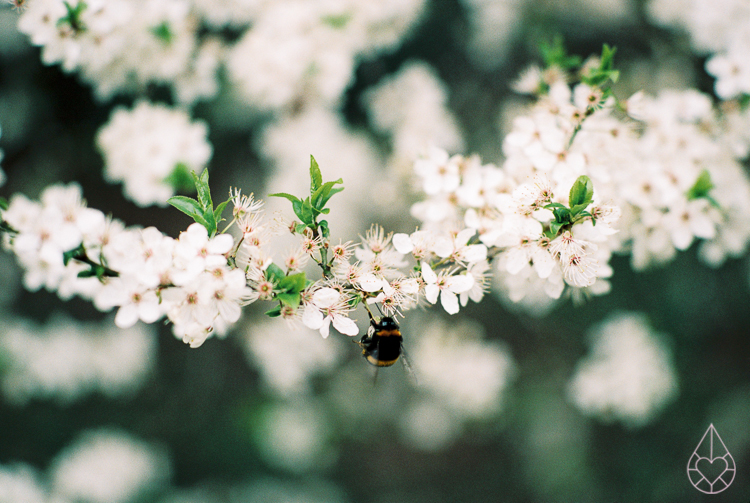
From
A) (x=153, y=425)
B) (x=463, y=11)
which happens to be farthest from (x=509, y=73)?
(x=153, y=425)

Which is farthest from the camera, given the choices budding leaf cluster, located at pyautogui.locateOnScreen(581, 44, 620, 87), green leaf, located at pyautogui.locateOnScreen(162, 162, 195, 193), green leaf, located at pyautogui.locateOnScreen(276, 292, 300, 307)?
green leaf, located at pyautogui.locateOnScreen(162, 162, 195, 193)

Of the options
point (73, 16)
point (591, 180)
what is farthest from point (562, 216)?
point (73, 16)

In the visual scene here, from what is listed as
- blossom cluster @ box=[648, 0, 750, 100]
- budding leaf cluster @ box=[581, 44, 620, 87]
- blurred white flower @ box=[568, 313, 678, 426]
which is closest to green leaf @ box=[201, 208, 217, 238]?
budding leaf cluster @ box=[581, 44, 620, 87]

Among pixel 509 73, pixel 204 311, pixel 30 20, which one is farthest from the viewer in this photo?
pixel 509 73

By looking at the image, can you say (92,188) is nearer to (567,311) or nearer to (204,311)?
(204,311)

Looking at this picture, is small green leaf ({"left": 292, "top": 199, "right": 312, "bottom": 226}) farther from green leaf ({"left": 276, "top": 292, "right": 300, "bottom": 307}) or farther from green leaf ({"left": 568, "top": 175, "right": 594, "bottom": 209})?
green leaf ({"left": 568, "top": 175, "right": 594, "bottom": 209})

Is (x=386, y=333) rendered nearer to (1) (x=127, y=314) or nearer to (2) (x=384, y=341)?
(2) (x=384, y=341)
